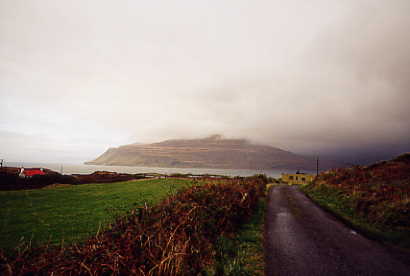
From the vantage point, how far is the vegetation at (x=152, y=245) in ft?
10.4

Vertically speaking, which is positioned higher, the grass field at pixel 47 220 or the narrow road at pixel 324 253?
the narrow road at pixel 324 253

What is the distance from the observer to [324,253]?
707 cm

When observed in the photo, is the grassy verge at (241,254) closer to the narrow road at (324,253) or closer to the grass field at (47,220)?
the narrow road at (324,253)

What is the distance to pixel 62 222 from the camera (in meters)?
10.5

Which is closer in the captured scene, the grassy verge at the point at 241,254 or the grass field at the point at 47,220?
the grassy verge at the point at 241,254

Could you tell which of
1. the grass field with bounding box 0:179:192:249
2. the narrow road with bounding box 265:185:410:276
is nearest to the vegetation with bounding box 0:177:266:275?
the grass field with bounding box 0:179:192:249

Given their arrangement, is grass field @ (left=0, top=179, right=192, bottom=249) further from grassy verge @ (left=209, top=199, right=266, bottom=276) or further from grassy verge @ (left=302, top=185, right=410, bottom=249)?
grassy verge @ (left=302, top=185, right=410, bottom=249)

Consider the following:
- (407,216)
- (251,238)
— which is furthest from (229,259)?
(407,216)

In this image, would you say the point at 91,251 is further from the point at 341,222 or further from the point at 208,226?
the point at 341,222

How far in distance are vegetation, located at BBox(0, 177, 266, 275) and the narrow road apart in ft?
6.55

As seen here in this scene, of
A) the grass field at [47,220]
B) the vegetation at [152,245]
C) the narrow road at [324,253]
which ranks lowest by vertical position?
the grass field at [47,220]

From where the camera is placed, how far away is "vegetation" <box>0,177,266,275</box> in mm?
3178

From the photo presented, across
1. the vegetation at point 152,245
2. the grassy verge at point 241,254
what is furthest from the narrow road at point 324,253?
the vegetation at point 152,245

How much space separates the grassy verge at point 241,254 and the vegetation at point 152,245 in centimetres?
33
